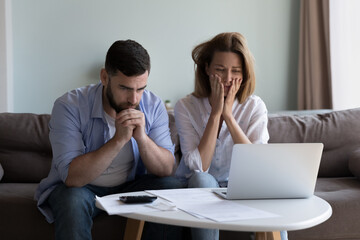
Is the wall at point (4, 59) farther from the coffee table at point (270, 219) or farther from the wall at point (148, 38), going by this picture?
the coffee table at point (270, 219)

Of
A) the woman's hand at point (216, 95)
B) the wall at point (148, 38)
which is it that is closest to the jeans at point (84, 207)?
the woman's hand at point (216, 95)

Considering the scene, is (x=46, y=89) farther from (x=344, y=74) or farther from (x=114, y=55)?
(x=114, y=55)

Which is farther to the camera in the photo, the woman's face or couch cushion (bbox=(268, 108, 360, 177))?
couch cushion (bbox=(268, 108, 360, 177))

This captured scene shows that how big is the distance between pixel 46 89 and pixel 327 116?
291 centimetres

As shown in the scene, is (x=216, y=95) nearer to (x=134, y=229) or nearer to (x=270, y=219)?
(x=134, y=229)

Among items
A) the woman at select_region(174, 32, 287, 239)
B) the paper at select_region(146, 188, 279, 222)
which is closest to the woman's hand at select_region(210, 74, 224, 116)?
the woman at select_region(174, 32, 287, 239)

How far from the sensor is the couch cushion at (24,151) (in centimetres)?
256

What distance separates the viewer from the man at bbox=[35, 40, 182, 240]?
1843mm

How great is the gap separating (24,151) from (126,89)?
3.15ft

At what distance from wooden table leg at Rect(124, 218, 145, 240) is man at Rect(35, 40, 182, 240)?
14 centimetres

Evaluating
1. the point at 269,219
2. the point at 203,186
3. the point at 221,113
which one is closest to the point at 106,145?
the point at 203,186

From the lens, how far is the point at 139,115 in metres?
1.87

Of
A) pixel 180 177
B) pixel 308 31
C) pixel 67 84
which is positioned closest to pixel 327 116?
pixel 180 177

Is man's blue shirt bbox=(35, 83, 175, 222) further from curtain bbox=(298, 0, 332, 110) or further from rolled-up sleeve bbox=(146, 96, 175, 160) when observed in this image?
curtain bbox=(298, 0, 332, 110)
